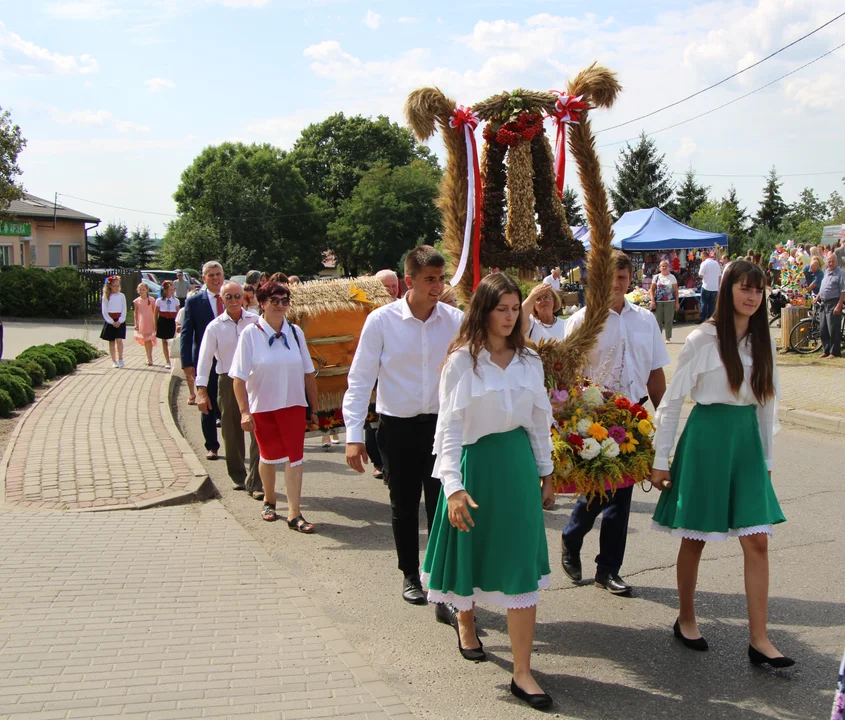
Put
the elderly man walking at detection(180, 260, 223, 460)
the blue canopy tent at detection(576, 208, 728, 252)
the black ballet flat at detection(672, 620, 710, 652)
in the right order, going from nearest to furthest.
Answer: the black ballet flat at detection(672, 620, 710, 652), the elderly man walking at detection(180, 260, 223, 460), the blue canopy tent at detection(576, 208, 728, 252)

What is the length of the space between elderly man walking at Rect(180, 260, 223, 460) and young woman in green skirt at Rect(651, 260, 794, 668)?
6.09 meters

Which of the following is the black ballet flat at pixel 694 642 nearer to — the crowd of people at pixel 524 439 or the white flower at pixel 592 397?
the crowd of people at pixel 524 439

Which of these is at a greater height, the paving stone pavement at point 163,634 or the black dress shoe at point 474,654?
the paving stone pavement at point 163,634

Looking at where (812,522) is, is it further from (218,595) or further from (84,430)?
(84,430)

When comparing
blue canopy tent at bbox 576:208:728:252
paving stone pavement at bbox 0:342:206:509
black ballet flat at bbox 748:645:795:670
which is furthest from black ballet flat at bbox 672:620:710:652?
blue canopy tent at bbox 576:208:728:252

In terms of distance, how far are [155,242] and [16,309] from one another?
4363cm

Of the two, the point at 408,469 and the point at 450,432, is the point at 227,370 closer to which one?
the point at 408,469

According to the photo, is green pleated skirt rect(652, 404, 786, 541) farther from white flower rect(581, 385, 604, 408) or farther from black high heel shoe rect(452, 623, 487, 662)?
black high heel shoe rect(452, 623, 487, 662)

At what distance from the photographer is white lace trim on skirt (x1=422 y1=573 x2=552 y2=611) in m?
3.92

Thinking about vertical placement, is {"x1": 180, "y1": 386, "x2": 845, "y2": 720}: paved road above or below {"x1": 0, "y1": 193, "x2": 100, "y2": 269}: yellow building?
below

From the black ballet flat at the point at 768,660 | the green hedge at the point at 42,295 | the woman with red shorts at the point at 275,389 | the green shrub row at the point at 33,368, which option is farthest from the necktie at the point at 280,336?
the green hedge at the point at 42,295

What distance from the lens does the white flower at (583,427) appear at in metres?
4.66

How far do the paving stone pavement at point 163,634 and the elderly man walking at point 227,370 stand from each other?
158cm

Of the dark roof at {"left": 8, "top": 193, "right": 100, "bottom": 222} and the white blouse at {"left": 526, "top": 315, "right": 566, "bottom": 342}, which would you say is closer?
the white blouse at {"left": 526, "top": 315, "right": 566, "bottom": 342}
